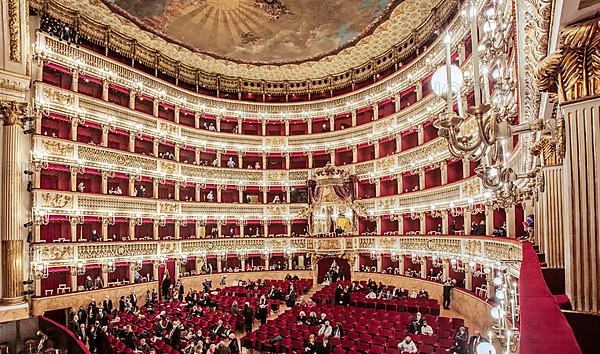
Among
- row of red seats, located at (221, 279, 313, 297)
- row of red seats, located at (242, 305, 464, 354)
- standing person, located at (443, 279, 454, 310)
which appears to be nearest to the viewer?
row of red seats, located at (242, 305, 464, 354)

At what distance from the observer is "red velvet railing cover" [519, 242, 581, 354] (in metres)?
1.74

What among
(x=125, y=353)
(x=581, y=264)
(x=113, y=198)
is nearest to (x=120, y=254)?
(x=113, y=198)

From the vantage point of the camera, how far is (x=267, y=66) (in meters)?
31.9

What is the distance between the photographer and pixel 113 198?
77.9ft

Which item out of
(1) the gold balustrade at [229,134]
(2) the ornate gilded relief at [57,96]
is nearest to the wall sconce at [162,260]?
(1) the gold balustrade at [229,134]

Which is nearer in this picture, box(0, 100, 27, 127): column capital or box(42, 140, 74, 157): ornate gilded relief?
box(0, 100, 27, 127): column capital

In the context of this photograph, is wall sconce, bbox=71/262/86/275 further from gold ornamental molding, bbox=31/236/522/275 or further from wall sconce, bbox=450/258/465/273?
wall sconce, bbox=450/258/465/273

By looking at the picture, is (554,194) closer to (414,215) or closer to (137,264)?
(414,215)

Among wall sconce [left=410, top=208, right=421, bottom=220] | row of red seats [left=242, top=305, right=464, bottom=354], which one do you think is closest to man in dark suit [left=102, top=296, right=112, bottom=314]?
row of red seats [left=242, top=305, right=464, bottom=354]

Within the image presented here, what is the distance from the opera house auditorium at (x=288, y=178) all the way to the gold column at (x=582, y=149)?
0.01 metres

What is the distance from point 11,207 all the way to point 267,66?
19.2 m

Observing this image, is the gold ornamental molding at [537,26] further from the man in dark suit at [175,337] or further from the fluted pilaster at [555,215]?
the man in dark suit at [175,337]

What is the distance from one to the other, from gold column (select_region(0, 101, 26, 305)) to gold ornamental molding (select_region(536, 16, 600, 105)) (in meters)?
19.4

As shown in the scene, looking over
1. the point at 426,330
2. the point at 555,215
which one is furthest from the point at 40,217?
the point at 555,215
